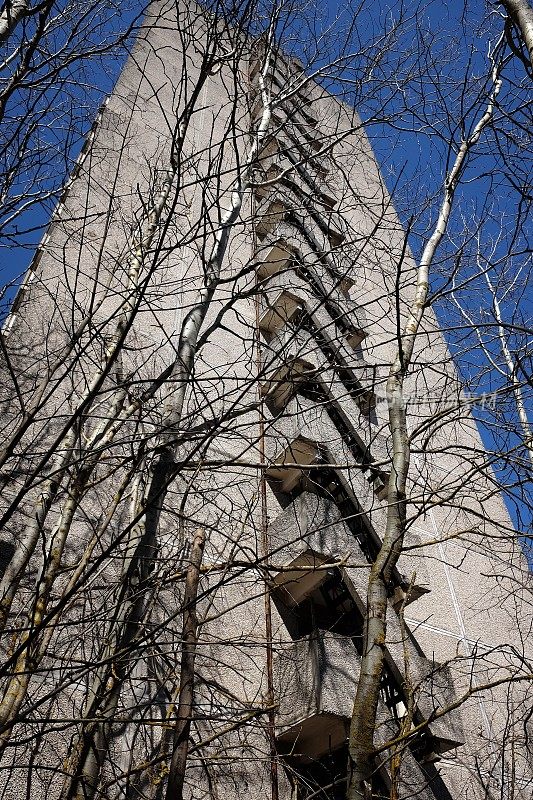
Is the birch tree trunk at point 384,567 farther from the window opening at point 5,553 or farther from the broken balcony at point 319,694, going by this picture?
the window opening at point 5,553

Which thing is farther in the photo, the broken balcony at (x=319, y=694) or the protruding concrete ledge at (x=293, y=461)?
the protruding concrete ledge at (x=293, y=461)

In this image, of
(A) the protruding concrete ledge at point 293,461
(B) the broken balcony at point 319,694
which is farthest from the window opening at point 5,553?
(A) the protruding concrete ledge at point 293,461

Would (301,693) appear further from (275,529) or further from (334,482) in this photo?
(334,482)

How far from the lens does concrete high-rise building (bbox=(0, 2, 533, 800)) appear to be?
3721 mm

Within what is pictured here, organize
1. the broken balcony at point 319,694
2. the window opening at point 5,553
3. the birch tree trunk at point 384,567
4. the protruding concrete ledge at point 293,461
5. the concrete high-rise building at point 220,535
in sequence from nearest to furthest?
1. the birch tree trunk at point 384,567
2. the concrete high-rise building at point 220,535
3. the window opening at point 5,553
4. the broken balcony at point 319,694
5. the protruding concrete ledge at point 293,461

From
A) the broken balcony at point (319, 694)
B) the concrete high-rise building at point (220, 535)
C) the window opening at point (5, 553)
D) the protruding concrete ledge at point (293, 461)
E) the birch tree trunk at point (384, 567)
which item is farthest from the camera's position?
the protruding concrete ledge at point (293, 461)

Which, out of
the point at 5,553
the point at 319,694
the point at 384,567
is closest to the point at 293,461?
the point at 319,694

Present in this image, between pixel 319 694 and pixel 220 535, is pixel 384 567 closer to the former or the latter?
pixel 319 694

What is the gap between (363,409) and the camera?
829cm

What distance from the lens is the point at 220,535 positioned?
7.67 metres

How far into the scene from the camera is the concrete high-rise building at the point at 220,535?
3.72 meters

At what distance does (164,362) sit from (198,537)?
15.5ft

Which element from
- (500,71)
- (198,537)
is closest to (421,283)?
(500,71)

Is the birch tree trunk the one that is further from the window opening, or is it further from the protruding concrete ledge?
the window opening
